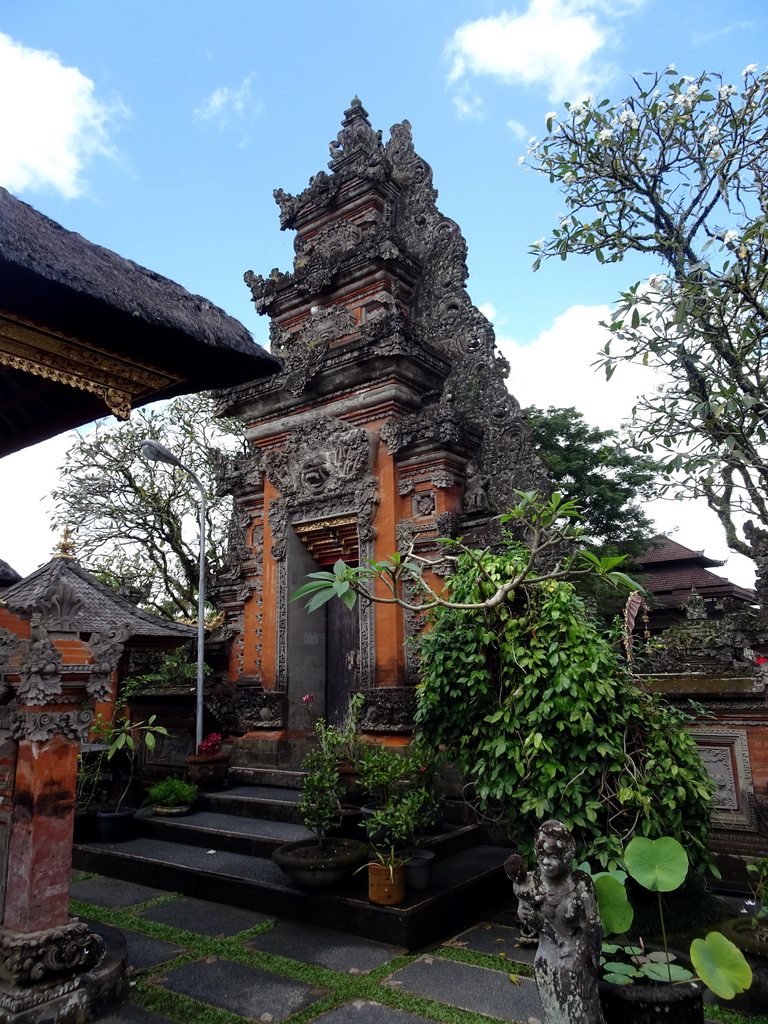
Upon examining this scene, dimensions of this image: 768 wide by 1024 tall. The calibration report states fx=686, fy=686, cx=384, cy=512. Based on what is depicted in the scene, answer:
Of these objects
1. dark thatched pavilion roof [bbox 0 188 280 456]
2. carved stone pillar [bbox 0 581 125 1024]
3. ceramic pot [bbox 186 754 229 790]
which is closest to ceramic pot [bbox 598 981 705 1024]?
carved stone pillar [bbox 0 581 125 1024]

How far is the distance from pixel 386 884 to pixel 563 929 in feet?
9.31

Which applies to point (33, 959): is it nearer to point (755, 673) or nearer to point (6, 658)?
point (6, 658)

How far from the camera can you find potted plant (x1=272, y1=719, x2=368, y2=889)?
5.93 m

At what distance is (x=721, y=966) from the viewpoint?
3.15 m

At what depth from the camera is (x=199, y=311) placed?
475 centimetres

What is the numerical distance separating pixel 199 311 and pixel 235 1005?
4.62m

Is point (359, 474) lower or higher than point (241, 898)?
higher

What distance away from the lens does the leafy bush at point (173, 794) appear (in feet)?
27.9

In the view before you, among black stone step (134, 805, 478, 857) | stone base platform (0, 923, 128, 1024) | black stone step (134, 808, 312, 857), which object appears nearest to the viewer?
stone base platform (0, 923, 128, 1024)

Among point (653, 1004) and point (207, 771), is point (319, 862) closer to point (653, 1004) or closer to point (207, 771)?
point (653, 1004)

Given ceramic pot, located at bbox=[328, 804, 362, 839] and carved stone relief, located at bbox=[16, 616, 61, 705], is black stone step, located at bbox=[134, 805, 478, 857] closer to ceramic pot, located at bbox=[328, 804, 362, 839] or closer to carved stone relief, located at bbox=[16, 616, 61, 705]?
ceramic pot, located at bbox=[328, 804, 362, 839]

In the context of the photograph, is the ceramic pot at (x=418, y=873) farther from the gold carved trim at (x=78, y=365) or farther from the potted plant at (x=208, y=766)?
the gold carved trim at (x=78, y=365)

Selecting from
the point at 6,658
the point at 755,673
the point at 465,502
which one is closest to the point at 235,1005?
the point at 6,658

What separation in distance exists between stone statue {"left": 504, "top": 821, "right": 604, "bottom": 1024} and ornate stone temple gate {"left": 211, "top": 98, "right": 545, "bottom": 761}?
206 inches
